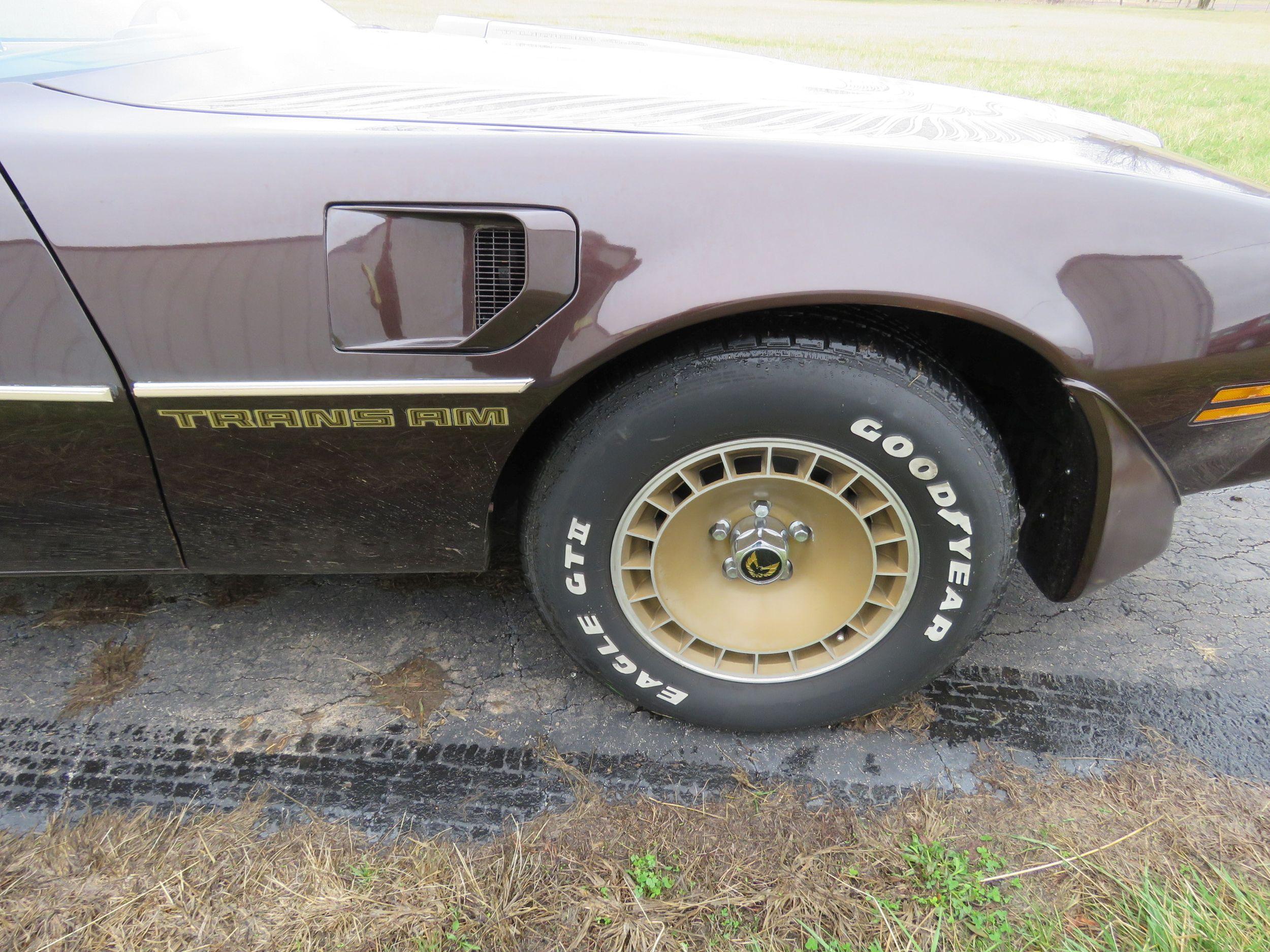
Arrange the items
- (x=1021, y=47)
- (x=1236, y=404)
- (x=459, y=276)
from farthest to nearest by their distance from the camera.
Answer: (x=1021, y=47)
(x=1236, y=404)
(x=459, y=276)

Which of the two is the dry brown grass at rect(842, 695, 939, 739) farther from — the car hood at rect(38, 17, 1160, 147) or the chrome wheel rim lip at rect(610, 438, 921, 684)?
the car hood at rect(38, 17, 1160, 147)

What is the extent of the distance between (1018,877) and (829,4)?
12.3 metres

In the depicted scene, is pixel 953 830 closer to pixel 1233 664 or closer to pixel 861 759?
pixel 861 759

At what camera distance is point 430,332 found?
1.39m

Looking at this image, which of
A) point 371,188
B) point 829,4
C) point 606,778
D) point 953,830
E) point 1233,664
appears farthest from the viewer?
point 829,4

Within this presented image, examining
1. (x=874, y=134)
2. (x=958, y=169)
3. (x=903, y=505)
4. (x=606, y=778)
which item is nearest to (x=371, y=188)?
(x=874, y=134)

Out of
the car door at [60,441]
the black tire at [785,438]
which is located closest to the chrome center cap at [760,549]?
the black tire at [785,438]

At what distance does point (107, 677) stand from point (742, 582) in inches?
64.9

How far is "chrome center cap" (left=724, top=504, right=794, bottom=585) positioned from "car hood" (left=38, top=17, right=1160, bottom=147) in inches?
30.9

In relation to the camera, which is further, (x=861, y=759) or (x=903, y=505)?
(x=861, y=759)

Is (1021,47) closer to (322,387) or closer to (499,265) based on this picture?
(499,265)

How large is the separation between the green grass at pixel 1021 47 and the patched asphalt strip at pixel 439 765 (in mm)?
2652

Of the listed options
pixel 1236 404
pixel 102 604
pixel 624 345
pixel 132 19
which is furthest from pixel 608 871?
pixel 132 19

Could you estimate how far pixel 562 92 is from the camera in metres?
1.67
